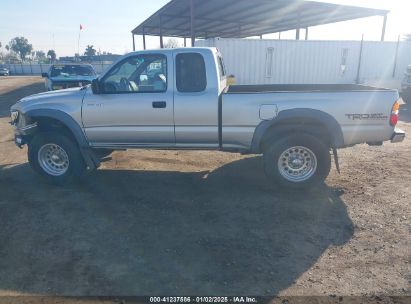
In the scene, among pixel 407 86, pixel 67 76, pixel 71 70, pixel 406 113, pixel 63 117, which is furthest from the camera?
pixel 407 86

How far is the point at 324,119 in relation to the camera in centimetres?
465

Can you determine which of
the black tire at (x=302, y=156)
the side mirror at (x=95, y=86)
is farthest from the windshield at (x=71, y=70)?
the black tire at (x=302, y=156)

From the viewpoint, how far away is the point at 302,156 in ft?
16.4

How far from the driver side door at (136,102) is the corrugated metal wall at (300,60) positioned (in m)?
10.3

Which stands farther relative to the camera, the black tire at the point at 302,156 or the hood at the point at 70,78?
the hood at the point at 70,78

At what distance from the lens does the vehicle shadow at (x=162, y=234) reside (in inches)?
119

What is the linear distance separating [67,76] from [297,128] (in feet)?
35.4

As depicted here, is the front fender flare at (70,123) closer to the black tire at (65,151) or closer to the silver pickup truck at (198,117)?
the silver pickup truck at (198,117)

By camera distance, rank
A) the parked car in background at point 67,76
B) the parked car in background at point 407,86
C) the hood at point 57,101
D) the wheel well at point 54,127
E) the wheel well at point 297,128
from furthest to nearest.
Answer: the parked car in background at point 407,86 → the parked car in background at point 67,76 → the wheel well at point 54,127 → the hood at point 57,101 → the wheel well at point 297,128

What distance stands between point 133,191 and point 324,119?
3.13 meters

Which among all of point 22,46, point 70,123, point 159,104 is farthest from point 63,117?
point 22,46

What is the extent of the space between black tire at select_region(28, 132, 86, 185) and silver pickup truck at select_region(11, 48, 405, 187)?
0.05ft

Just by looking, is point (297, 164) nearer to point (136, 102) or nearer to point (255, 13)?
point (136, 102)

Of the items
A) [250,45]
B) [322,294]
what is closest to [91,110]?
[322,294]
